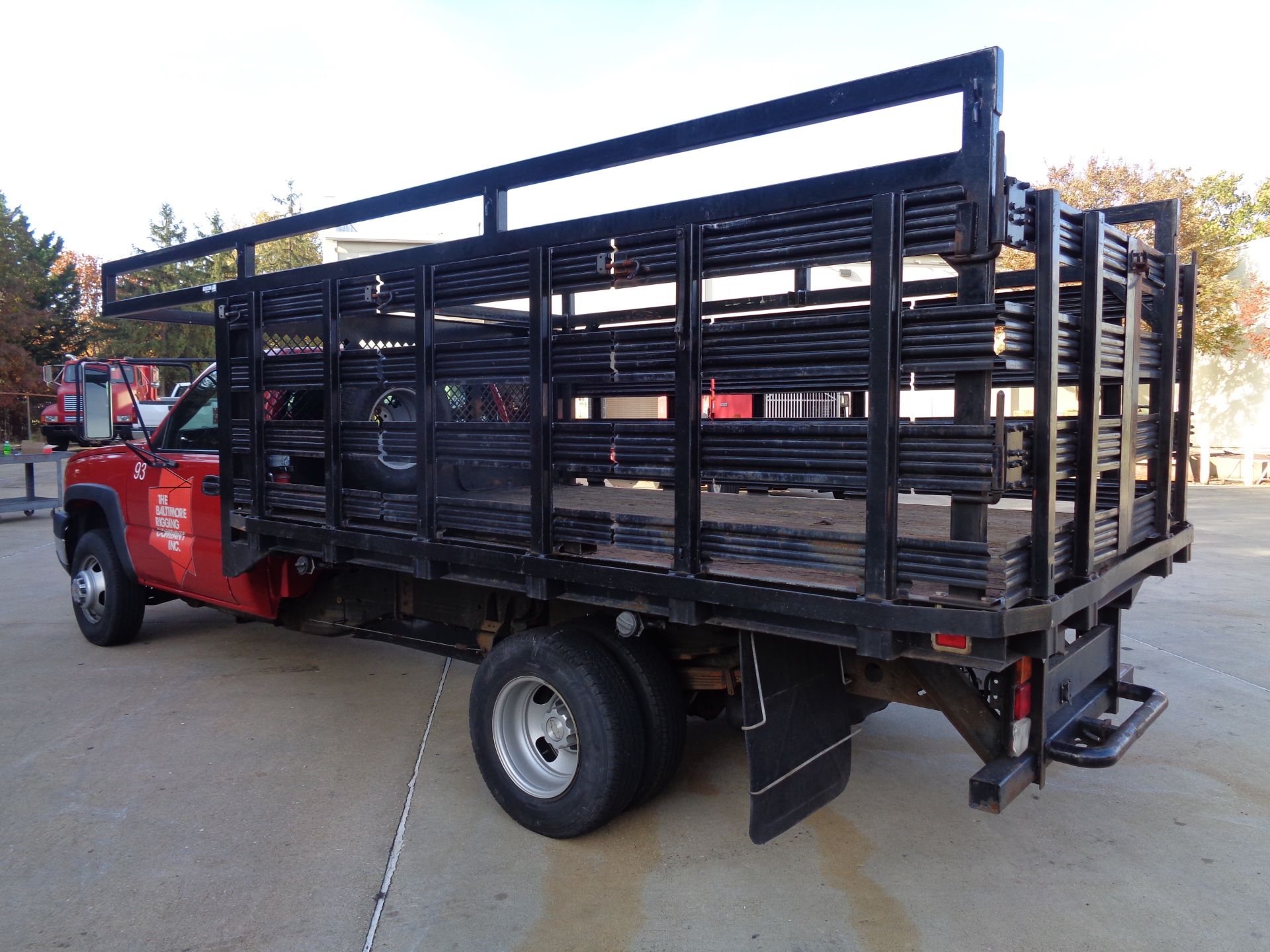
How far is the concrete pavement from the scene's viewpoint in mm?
3188

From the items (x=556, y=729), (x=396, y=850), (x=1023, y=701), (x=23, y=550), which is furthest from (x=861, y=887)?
(x=23, y=550)

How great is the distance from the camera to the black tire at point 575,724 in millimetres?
3580

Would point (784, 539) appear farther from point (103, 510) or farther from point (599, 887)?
point (103, 510)

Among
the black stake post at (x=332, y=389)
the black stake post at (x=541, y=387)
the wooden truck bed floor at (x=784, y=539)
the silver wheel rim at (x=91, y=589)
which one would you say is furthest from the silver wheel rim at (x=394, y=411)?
the silver wheel rim at (x=91, y=589)

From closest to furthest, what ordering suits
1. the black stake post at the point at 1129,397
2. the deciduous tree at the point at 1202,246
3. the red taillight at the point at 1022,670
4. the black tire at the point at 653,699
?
the red taillight at the point at 1022,670, the black stake post at the point at 1129,397, the black tire at the point at 653,699, the deciduous tree at the point at 1202,246

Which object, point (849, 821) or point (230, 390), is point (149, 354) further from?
point (849, 821)

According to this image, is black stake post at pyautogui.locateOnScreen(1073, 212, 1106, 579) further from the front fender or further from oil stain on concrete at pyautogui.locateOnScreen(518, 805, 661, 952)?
the front fender

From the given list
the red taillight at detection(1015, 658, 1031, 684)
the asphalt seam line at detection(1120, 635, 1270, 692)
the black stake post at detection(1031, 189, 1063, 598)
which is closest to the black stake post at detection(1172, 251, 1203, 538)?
the red taillight at detection(1015, 658, 1031, 684)

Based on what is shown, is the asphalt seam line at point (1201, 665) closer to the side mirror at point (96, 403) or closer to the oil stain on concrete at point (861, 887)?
the oil stain on concrete at point (861, 887)

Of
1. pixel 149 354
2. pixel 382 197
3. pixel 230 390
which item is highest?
pixel 149 354

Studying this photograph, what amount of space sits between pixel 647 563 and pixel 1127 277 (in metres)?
2.04

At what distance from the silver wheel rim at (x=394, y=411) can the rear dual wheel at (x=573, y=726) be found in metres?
1.09

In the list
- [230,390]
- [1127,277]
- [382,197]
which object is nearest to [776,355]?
[1127,277]

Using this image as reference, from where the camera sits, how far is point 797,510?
457cm
